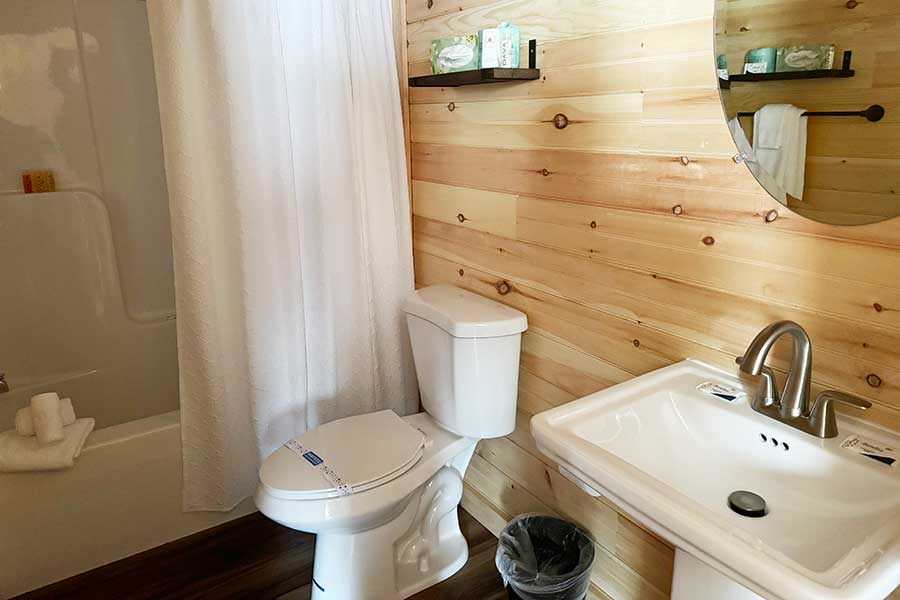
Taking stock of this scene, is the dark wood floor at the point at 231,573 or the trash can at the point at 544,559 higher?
the trash can at the point at 544,559

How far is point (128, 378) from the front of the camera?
103 inches

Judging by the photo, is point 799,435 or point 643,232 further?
point 643,232

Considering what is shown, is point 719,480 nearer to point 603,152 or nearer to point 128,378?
point 603,152

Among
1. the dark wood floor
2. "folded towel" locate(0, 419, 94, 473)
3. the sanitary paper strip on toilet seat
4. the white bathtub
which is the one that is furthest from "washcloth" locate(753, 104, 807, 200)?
"folded towel" locate(0, 419, 94, 473)

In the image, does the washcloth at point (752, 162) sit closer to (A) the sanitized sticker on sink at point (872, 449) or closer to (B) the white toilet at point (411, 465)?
(A) the sanitized sticker on sink at point (872, 449)

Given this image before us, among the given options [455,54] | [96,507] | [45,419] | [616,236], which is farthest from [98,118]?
[616,236]

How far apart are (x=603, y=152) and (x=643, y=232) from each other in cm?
22

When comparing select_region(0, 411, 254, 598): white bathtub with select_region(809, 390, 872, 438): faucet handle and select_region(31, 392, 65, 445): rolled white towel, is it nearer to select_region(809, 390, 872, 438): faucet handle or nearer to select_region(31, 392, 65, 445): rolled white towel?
select_region(31, 392, 65, 445): rolled white towel

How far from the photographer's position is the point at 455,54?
1738 mm

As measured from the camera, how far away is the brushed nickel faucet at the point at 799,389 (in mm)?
1073

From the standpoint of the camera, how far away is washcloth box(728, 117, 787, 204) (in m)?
1.18

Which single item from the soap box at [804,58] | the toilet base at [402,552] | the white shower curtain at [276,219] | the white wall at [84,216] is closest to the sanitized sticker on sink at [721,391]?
the soap box at [804,58]

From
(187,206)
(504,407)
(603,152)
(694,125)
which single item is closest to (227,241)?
(187,206)

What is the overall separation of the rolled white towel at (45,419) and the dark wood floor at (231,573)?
1.51 ft
